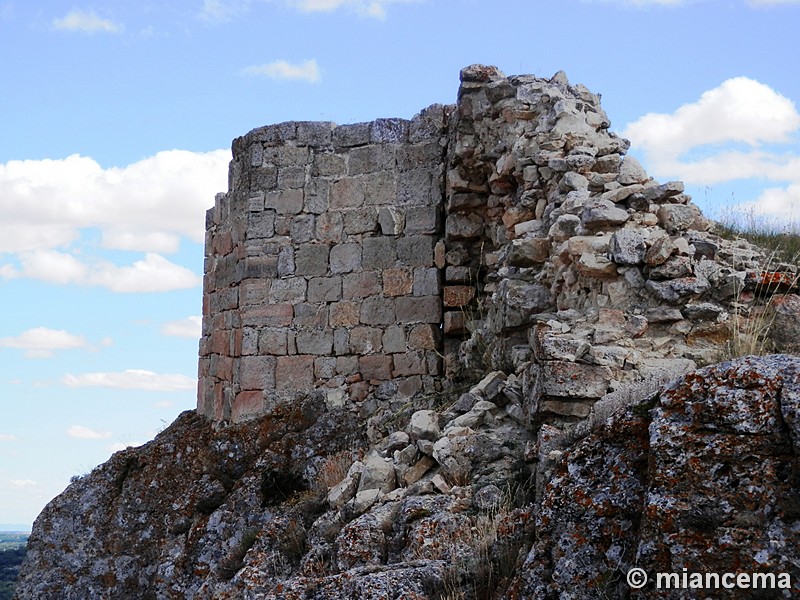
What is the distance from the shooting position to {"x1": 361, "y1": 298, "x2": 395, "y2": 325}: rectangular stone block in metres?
8.41

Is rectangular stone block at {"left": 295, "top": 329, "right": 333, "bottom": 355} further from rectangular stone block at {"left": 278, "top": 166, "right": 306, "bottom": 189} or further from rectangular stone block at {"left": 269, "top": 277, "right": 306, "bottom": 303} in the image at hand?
rectangular stone block at {"left": 278, "top": 166, "right": 306, "bottom": 189}

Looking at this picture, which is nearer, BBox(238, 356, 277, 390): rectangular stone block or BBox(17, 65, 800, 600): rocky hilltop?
BBox(17, 65, 800, 600): rocky hilltop

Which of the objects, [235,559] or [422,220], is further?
[422,220]

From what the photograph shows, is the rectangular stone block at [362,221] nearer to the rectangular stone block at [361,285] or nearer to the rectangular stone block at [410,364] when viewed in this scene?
the rectangular stone block at [361,285]

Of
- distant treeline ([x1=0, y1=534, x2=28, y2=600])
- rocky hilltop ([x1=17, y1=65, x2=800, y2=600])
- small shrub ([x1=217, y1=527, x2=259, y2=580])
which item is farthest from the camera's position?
distant treeline ([x1=0, y1=534, x2=28, y2=600])

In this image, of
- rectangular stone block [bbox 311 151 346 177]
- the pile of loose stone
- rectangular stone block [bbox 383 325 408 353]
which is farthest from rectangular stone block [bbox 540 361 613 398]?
rectangular stone block [bbox 311 151 346 177]

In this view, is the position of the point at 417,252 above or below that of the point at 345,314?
above

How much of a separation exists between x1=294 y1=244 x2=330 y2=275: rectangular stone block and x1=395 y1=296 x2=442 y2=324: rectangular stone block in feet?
2.53

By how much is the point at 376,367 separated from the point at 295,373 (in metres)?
0.73

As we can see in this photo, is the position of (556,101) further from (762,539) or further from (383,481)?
(762,539)

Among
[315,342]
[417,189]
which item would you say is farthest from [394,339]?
[417,189]

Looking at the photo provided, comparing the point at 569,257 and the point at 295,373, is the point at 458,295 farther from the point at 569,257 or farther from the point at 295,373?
the point at 569,257

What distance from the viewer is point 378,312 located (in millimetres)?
8430

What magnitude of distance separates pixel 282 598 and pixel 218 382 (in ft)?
15.6
